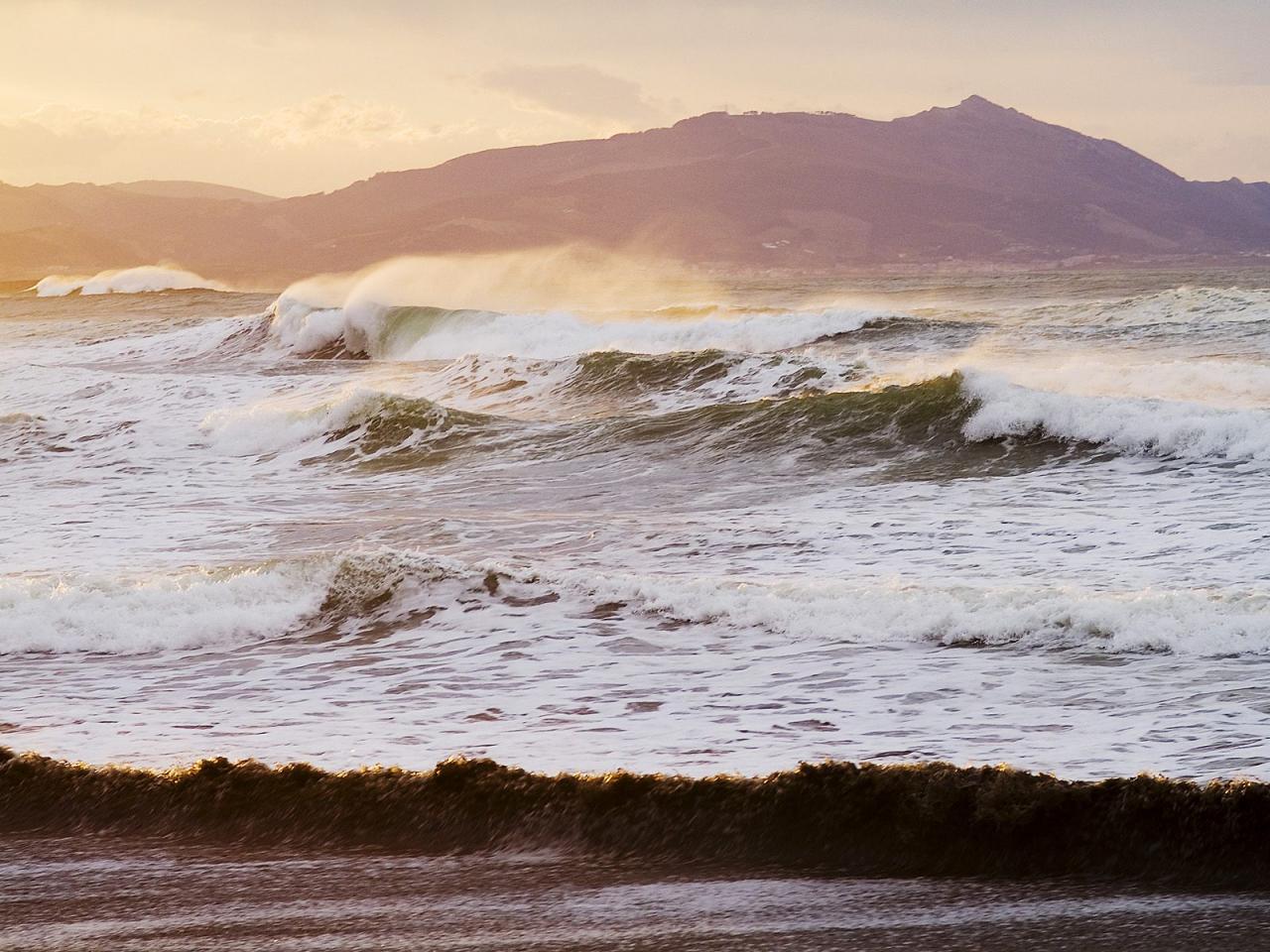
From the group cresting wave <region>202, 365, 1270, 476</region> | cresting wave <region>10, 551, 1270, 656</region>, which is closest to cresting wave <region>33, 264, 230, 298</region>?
cresting wave <region>202, 365, 1270, 476</region>

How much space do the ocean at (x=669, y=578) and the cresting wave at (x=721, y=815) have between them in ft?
0.72

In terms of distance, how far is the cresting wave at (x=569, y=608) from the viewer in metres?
7.17

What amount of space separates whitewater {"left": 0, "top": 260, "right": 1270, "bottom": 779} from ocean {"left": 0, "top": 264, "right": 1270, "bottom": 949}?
0.04 metres

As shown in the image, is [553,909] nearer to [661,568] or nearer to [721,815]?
[721,815]

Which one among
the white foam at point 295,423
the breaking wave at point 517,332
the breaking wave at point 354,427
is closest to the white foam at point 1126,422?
the breaking wave at point 354,427

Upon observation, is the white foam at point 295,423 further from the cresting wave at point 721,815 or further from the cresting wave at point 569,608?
the cresting wave at point 721,815

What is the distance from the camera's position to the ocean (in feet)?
18.3

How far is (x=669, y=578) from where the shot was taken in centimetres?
908

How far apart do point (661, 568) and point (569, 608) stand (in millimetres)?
1462

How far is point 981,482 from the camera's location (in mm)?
13633

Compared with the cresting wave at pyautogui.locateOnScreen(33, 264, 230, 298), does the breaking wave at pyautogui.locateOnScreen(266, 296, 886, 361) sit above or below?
below

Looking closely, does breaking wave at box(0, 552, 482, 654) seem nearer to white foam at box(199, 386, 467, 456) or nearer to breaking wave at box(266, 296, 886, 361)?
white foam at box(199, 386, 467, 456)

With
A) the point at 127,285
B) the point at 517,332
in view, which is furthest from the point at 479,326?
the point at 127,285

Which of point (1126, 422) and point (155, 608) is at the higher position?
point (1126, 422)
